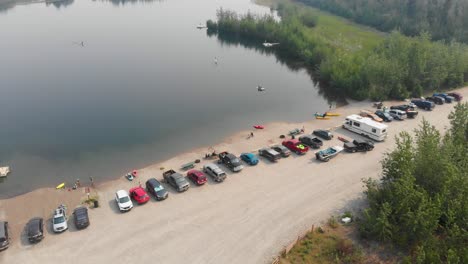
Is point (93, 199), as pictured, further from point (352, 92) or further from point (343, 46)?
point (343, 46)

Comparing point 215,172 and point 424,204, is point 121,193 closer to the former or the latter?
point 215,172

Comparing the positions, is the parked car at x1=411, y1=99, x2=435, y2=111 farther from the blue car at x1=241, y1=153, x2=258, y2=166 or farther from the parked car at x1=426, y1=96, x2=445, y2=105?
the blue car at x1=241, y1=153, x2=258, y2=166

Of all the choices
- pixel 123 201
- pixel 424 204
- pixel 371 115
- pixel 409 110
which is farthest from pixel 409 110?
pixel 123 201

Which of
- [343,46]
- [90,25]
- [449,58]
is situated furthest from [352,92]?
[90,25]

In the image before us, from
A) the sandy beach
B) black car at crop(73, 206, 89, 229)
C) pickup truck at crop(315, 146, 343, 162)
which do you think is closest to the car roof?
the sandy beach

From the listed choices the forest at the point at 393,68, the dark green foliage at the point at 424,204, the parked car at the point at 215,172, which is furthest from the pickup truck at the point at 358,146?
the forest at the point at 393,68

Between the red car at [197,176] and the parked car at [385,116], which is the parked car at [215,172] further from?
the parked car at [385,116]
